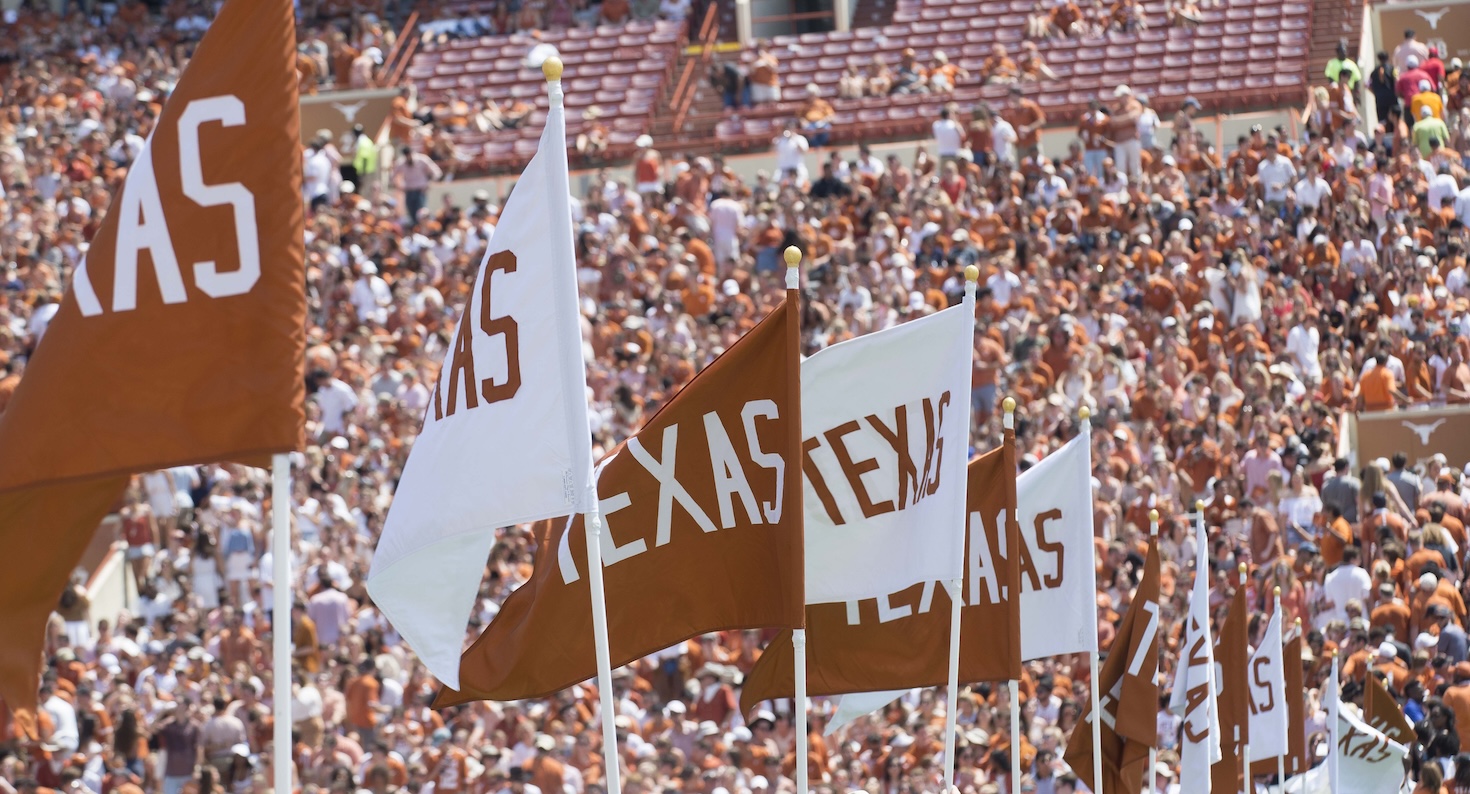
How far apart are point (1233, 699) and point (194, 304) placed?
896 centimetres

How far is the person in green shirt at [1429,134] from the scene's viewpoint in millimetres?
26656

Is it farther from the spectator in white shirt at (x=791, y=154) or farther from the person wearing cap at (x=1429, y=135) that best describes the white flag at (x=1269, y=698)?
the spectator in white shirt at (x=791, y=154)

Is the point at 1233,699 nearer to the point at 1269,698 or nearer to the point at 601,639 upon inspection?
the point at 1269,698

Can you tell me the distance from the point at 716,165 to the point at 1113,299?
7.34 m

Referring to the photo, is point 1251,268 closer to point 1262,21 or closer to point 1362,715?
point 1362,715

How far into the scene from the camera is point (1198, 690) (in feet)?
42.0

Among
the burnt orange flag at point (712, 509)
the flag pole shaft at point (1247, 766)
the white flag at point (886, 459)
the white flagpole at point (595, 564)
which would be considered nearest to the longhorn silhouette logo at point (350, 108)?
the flag pole shaft at point (1247, 766)

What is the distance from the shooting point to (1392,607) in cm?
1650

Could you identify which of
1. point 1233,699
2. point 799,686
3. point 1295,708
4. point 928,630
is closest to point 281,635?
point 799,686

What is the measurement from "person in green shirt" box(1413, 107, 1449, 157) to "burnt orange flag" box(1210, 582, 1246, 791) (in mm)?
14135

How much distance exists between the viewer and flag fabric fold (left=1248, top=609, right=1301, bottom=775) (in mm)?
13648

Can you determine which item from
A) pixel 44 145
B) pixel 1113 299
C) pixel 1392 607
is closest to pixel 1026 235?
pixel 1113 299

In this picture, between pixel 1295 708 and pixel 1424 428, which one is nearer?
pixel 1295 708

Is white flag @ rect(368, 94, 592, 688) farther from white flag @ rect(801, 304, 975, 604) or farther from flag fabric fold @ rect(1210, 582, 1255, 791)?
flag fabric fold @ rect(1210, 582, 1255, 791)
